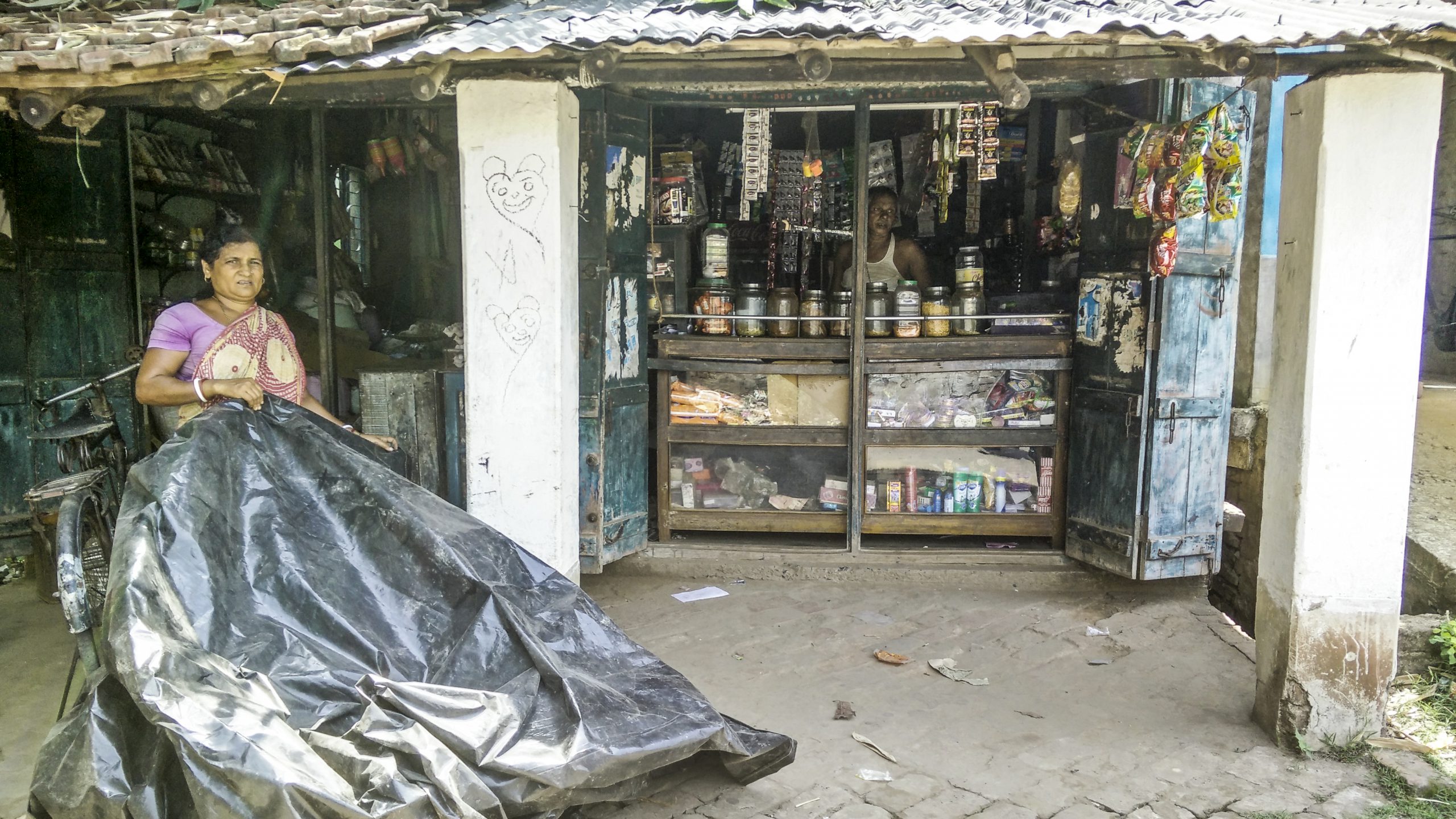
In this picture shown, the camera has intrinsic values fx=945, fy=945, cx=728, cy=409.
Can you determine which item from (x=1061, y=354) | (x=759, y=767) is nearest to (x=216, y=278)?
(x=759, y=767)

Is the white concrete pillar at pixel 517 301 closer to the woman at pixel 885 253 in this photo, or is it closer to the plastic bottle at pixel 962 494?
the plastic bottle at pixel 962 494

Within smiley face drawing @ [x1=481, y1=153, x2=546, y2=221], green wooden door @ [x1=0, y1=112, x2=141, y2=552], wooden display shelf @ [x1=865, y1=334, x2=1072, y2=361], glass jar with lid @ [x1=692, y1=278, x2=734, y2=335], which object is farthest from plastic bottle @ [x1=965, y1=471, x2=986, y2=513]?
green wooden door @ [x1=0, y1=112, x2=141, y2=552]

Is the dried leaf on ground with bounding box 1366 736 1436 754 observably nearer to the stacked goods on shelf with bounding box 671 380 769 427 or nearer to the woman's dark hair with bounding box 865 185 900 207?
the stacked goods on shelf with bounding box 671 380 769 427

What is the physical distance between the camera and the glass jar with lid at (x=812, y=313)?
18.5 feet

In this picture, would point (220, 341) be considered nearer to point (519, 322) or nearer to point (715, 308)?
point (519, 322)

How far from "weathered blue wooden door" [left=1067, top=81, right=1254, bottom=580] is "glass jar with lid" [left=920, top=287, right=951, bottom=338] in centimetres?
76

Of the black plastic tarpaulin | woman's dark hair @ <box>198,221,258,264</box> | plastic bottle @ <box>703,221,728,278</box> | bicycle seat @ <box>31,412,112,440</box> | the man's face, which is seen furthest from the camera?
the man's face

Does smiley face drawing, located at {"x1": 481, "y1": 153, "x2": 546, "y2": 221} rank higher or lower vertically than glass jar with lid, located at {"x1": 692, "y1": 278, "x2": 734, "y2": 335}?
higher

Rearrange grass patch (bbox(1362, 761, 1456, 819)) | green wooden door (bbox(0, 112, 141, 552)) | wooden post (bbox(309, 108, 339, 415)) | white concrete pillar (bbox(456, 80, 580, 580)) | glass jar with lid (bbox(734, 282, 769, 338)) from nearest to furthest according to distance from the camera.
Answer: grass patch (bbox(1362, 761, 1456, 819)) → white concrete pillar (bbox(456, 80, 580, 580)) → green wooden door (bbox(0, 112, 141, 552)) → wooden post (bbox(309, 108, 339, 415)) → glass jar with lid (bbox(734, 282, 769, 338))

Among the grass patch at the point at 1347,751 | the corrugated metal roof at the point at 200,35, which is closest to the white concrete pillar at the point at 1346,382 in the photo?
the grass patch at the point at 1347,751

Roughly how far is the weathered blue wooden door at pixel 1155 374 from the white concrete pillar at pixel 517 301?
2942mm

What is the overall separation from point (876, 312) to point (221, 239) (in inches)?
135

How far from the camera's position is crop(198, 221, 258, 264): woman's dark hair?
3.91m

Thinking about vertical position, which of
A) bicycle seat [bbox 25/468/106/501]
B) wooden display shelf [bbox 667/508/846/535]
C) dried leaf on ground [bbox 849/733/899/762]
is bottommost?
dried leaf on ground [bbox 849/733/899/762]
